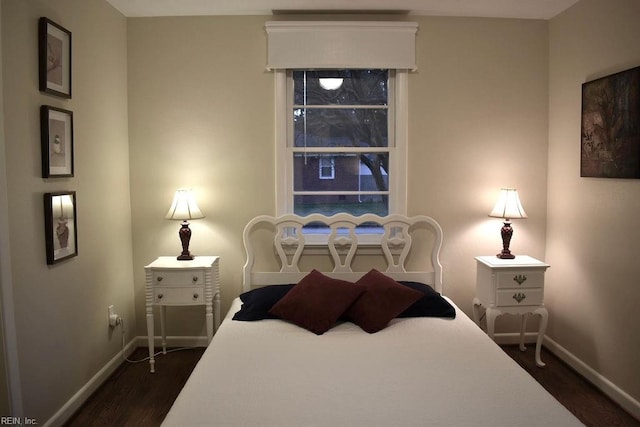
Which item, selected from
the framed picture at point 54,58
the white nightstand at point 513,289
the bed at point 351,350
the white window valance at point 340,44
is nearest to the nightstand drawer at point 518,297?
the white nightstand at point 513,289

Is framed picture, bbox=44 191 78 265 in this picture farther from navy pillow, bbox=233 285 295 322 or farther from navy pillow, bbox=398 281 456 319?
navy pillow, bbox=398 281 456 319

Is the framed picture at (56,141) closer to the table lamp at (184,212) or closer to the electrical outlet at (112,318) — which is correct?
the table lamp at (184,212)

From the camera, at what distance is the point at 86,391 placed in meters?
2.81

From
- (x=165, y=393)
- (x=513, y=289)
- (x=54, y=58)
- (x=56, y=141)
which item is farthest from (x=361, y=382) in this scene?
(x=54, y=58)

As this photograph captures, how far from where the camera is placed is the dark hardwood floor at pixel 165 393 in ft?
8.55

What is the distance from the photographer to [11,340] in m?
2.12

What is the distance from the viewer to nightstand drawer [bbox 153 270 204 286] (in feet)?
10.3

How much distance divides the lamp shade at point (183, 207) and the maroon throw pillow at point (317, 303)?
0.90 metres

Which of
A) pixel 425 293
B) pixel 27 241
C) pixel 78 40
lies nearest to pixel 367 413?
pixel 425 293

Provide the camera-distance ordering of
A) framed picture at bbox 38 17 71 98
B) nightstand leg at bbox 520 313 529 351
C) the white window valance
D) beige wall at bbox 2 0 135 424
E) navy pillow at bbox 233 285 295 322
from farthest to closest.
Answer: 1. nightstand leg at bbox 520 313 529 351
2. the white window valance
3. navy pillow at bbox 233 285 295 322
4. framed picture at bbox 38 17 71 98
5. beige wall at bbox 2 0 135 424

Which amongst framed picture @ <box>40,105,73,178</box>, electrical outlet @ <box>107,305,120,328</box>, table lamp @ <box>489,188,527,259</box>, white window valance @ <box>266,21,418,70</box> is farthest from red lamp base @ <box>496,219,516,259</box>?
framed picture @ <box>40,105,73,178</box>

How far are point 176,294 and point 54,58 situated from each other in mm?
1557

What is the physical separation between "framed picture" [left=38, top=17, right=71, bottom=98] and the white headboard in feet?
4.61

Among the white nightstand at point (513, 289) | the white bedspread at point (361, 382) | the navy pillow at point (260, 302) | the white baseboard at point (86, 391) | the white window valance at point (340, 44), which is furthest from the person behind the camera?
the white window valance at point (340, 44)
